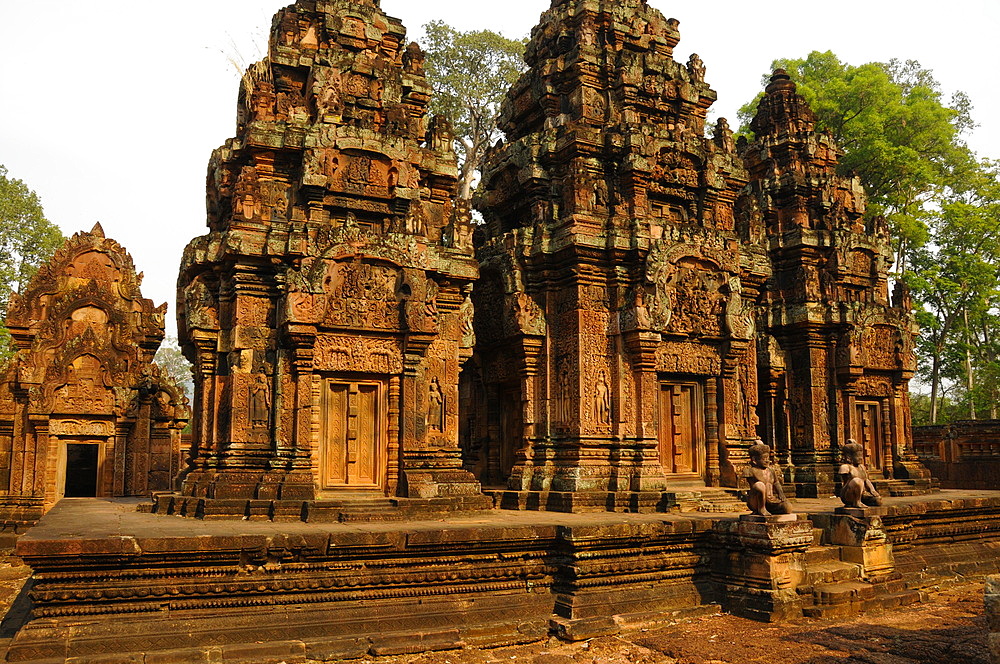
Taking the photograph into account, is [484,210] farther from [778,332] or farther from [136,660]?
[136,660]

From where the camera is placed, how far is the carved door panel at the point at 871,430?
53.9 ft

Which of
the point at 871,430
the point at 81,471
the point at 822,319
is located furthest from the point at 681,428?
the point at 81,471

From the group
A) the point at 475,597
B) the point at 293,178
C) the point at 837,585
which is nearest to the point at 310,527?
the point at 475,597

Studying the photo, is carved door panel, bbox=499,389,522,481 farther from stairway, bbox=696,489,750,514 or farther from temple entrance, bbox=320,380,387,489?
temple entrance, bbox=320,380,387,489

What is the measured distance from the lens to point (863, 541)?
948cm

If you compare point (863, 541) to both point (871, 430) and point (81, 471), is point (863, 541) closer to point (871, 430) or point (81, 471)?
point (871, 430)

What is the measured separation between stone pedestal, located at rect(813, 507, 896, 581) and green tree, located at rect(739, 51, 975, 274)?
18.4m

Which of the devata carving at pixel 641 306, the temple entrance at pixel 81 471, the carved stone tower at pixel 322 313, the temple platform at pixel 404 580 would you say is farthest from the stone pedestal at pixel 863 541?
the temple entrance at pixel 81 471

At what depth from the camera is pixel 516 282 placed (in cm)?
1294

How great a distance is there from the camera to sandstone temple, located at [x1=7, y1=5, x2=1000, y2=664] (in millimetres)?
7668

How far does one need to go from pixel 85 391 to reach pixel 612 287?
10985 millimetres

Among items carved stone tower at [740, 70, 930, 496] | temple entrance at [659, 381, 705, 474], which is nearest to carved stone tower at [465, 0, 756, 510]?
temple entrance at [659, 381, 705, 474]

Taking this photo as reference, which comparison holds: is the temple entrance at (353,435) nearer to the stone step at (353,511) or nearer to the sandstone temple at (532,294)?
the sandstone temple at (532,294)

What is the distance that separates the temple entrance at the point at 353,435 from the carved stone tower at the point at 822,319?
8785 mm
